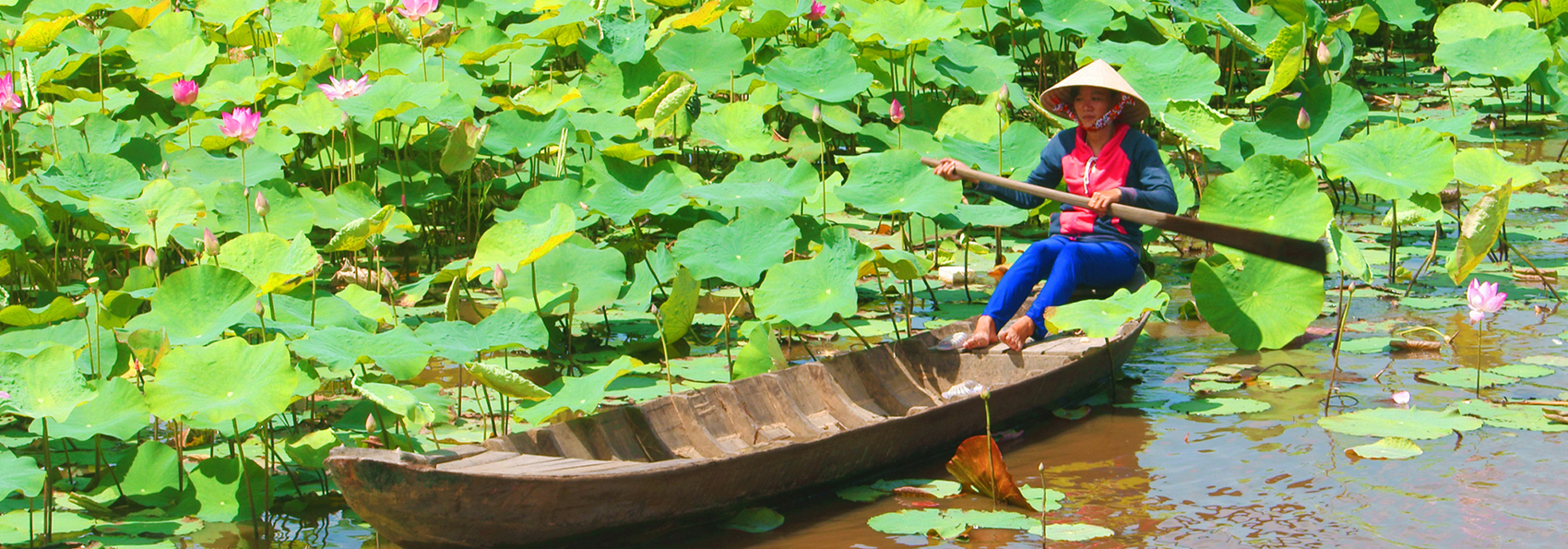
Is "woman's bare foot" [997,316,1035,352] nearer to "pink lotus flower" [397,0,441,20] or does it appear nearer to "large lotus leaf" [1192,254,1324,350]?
"large lotus leaf" [1192,254,1324,350]

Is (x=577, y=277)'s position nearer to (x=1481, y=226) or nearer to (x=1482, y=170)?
(x=1481, y=226)

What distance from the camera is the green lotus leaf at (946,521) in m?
3.09

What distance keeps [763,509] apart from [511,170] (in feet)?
9.58

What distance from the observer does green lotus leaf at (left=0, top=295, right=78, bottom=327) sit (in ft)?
11.6

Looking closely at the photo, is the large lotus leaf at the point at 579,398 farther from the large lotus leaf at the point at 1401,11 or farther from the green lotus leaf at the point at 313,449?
the large lotus leaf at the point at 1401,11

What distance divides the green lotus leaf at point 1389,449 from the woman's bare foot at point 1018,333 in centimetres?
100

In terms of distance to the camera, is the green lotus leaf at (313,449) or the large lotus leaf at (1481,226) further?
the large lotus leaf at (1481,226)

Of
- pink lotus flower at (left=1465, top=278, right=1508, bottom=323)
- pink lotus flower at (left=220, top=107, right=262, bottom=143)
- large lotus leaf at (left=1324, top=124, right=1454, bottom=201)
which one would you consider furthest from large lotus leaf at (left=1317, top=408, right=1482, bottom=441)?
pink lotus flower at (left=220, top=107, right=262, bottom=143)

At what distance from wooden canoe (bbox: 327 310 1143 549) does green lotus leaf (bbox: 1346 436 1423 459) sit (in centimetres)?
79

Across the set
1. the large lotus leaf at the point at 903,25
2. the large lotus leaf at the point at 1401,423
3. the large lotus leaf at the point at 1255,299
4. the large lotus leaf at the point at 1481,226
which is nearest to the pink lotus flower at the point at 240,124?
the large lotus leaf at the point at 903,25

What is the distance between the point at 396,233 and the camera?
4.86 metres

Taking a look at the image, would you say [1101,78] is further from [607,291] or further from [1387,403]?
[607,291]

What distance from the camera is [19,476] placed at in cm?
275

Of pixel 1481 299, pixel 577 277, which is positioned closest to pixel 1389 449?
pixel 1481 299
